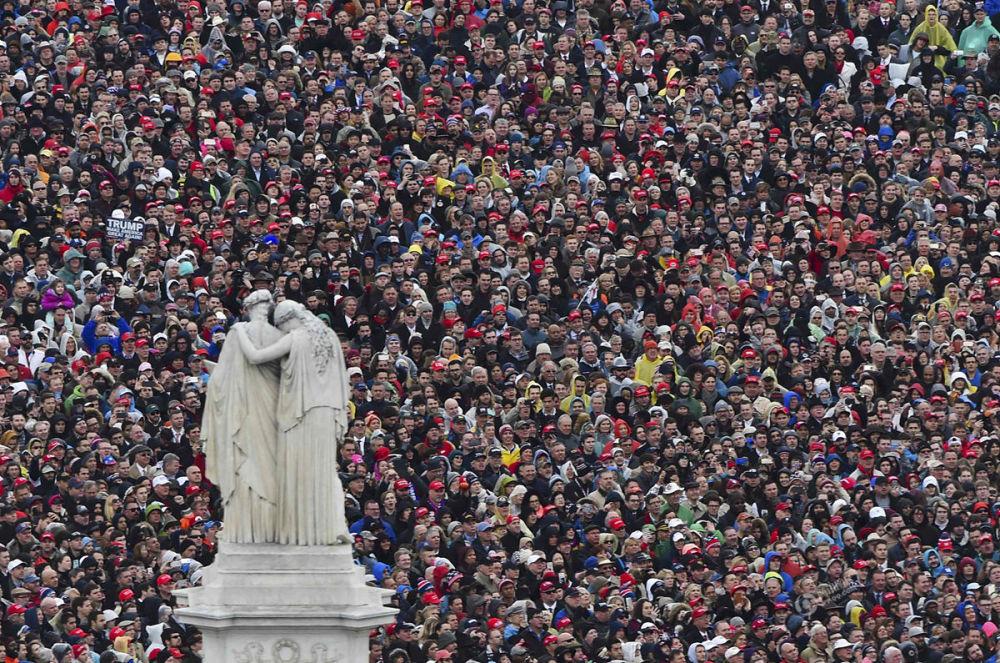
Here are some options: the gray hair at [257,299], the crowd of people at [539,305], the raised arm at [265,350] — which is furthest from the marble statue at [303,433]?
the crowd of people at [539,305]

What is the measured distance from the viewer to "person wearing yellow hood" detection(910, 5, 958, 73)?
208 ft

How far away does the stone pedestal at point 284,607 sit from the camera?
34.7m

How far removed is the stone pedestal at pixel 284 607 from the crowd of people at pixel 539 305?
911 centimetres

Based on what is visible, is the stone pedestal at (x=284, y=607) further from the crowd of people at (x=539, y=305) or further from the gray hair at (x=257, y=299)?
the crowd of people at (x=539, y=305)

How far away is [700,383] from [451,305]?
3.78m

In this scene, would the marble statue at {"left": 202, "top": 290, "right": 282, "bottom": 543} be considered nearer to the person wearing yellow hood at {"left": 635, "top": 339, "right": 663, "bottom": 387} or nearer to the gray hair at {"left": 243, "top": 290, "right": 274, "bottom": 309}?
the gray hair at {"left": 243, "top": 290, "right": 274, "bottom": 309}

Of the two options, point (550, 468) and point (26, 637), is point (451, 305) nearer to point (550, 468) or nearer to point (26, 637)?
point (550, 468)

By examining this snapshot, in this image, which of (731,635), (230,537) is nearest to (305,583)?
(230,537)

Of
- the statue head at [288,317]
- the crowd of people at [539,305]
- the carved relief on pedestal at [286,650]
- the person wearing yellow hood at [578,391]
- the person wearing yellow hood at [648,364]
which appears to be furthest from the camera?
the person wearing yellow hood at [648,364]

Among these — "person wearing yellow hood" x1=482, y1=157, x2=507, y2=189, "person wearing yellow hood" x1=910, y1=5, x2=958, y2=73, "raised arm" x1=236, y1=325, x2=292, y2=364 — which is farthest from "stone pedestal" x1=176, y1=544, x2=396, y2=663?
"person wearing yellow hood" x1=910, y1=5, x2=958, y2=73

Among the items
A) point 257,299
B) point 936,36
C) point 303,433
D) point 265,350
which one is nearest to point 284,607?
point 303,433

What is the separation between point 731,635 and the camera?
47.6 meters

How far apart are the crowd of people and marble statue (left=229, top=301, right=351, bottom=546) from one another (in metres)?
9.18

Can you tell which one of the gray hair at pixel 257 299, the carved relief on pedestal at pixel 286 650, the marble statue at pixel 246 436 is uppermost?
the gray hair at pixel 257 299
